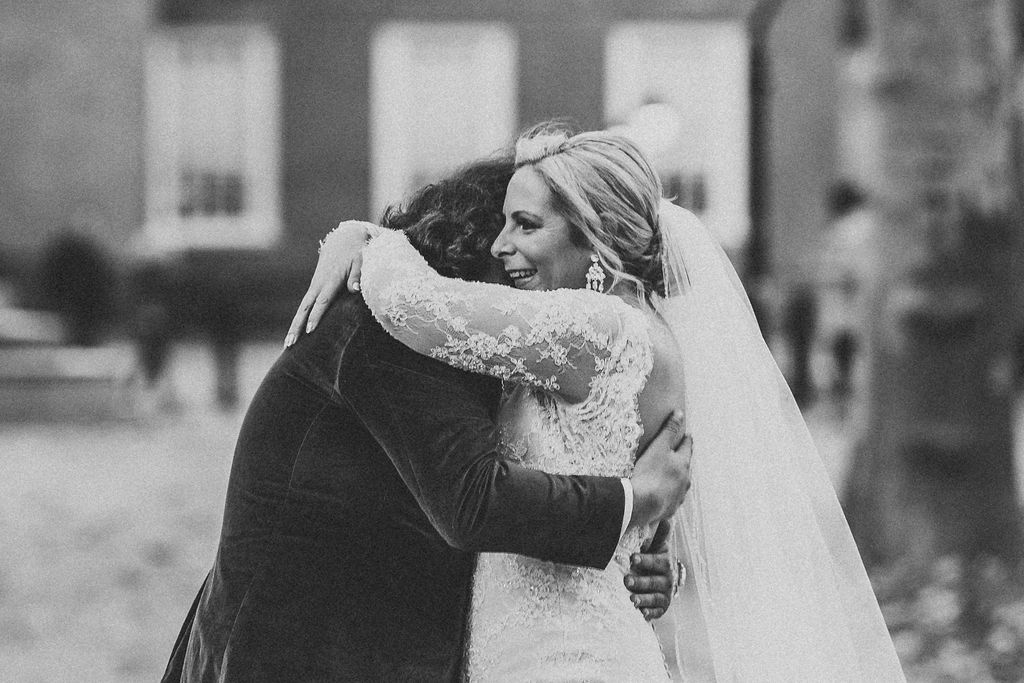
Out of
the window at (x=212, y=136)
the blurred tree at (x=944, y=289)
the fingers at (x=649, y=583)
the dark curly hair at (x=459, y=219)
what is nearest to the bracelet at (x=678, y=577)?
the fingers at (x=649, y=583)

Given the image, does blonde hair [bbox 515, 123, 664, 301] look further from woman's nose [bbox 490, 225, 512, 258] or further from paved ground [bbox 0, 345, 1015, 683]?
paved ground [bbox 0, 345, 1015, 683]

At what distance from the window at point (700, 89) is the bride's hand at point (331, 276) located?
15949 millimetres

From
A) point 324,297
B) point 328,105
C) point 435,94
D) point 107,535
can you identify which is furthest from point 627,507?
point 328,105

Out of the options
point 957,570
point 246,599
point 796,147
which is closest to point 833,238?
point 796,147

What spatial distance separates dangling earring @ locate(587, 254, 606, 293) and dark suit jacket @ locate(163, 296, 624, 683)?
35cm

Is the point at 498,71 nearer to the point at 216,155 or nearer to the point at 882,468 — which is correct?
the point at 216,155

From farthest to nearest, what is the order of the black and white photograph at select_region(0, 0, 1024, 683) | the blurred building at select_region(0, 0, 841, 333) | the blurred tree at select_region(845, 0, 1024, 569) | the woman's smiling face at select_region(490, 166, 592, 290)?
the blurred building at select_region(0, 0, 841, 333) < the blurred tree at select_region(845, 0, 1024, 569) < the woman's smiling face at select_region(490, 166, 592, 290) < the black and white photograph at select_region(0, 0, 1024, 683)

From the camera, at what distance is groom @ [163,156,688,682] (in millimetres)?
2096

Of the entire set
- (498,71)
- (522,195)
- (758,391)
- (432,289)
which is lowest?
(758,391)

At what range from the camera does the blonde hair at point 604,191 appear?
2.43m

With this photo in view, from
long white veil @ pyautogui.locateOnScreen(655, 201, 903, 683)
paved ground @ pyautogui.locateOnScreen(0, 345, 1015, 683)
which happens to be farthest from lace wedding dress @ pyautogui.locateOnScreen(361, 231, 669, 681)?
paved ground @ pyautogui.locateOnScreen(0, 345, 1015, 683)

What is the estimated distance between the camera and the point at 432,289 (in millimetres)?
2266

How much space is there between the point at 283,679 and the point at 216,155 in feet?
56.1

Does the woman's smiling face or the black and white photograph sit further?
the woman's smiling face
